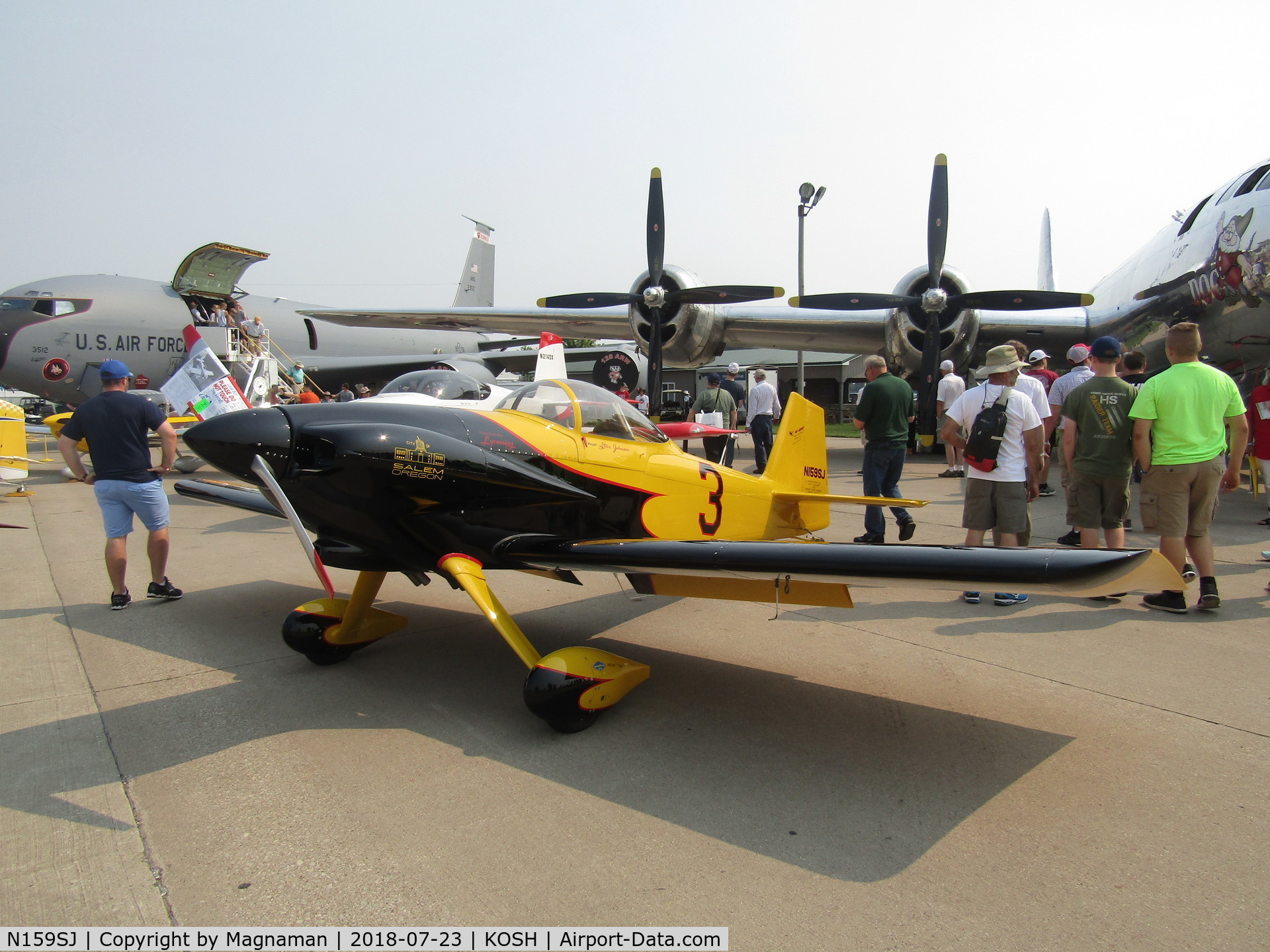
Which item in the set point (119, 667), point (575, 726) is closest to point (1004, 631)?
point (575, 726)

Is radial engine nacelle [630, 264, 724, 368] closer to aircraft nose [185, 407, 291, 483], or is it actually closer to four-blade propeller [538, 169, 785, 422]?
four-blade propeller [538, 169, 785, 422]

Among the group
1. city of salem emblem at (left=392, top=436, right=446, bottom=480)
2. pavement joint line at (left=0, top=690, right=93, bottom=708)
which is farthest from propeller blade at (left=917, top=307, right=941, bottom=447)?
pavement joint line at (left=0, top=690, right=93, bottom=708)

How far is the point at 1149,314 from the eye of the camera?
505 inches

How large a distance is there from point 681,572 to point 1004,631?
271 cm

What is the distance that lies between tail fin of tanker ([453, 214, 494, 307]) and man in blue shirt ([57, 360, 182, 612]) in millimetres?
31104

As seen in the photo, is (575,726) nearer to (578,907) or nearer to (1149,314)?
(578,907)

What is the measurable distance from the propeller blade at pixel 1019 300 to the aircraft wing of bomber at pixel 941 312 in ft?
0.10

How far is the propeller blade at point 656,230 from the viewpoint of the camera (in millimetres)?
15117

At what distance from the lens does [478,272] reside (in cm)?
3500

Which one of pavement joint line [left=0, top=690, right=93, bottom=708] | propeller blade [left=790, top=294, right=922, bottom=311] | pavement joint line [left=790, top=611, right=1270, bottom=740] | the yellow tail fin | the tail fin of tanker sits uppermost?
the tail fin of tanker

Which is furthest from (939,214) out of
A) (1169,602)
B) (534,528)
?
(534,528)

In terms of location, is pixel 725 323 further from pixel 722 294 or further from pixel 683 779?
pixel 683 779

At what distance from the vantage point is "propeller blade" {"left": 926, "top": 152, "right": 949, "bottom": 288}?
48.3 feet

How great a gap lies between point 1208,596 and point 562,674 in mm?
4674
